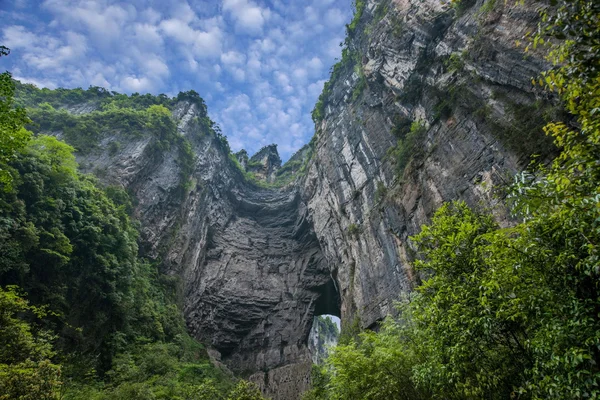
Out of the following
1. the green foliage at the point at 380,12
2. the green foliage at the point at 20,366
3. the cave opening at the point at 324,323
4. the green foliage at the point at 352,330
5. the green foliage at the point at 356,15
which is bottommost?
the green foliage at the point at 20,366

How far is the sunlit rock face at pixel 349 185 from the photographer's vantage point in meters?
12.8

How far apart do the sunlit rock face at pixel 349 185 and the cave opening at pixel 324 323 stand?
1.22 ft

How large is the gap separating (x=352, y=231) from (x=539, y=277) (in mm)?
19451

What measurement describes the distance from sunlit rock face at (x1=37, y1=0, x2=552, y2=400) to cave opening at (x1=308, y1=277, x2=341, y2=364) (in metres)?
0.37

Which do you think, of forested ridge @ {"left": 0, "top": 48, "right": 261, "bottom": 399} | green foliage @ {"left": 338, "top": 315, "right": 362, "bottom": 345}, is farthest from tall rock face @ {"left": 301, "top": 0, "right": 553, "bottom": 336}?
forested ridge @ {"left": 0, "top": 48, "right": 261, "bottom": 399}

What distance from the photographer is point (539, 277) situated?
3.70 metres

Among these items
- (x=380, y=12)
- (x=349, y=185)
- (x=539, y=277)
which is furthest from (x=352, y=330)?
(x=380, y=12)

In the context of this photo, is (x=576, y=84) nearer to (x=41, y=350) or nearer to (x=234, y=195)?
(x=41, y=350)

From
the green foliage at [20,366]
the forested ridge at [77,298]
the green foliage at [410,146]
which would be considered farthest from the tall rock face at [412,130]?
the forested ridge at [77,298]

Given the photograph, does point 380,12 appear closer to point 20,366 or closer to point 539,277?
point 539,277

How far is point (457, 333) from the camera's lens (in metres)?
4.47

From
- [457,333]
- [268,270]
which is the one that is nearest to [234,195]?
[268,270]

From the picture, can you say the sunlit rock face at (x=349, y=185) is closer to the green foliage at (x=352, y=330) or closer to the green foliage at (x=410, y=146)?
the green foliage at (x=410, y=146)

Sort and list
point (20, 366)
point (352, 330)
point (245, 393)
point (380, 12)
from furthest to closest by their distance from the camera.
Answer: point (380, 12)
point (352, 330)
point (245, 393)
point (20, 366)
